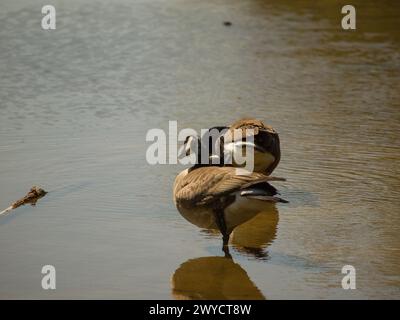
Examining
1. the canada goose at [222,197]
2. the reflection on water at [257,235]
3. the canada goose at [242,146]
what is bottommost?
the reflection on water at [257,235]

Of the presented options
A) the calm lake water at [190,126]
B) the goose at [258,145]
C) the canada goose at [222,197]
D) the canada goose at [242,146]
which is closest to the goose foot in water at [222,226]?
the canada goose at [222,197]

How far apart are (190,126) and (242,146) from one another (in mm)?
2431

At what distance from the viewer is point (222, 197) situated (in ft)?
22.3

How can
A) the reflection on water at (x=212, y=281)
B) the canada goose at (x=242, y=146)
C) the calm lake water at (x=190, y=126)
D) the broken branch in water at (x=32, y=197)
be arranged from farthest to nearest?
the broken branch in water at (x=32, y=197), the canada goose at (x=242, y=146), the calm lake water at (x=190, y=126), the reflection on water at (x=212, y=281)

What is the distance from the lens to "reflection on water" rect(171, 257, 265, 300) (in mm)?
6180

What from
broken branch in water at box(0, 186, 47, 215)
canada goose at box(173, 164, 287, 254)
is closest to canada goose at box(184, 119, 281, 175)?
canada goose at box(173, 164, 287, 254)

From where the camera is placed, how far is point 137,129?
10242 mm

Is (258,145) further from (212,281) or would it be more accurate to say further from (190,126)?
(190,126)

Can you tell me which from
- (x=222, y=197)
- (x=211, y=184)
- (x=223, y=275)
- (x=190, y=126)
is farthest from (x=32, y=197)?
(x=190, y=126)

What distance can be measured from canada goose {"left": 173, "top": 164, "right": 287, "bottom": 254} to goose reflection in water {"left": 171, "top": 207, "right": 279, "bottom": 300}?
0.26 metres

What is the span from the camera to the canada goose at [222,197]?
6.59m

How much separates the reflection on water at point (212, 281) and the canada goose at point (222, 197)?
1.05 ft

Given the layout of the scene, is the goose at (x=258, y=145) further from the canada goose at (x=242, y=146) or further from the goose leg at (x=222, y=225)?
the goose leg at (x=222, y=225)
